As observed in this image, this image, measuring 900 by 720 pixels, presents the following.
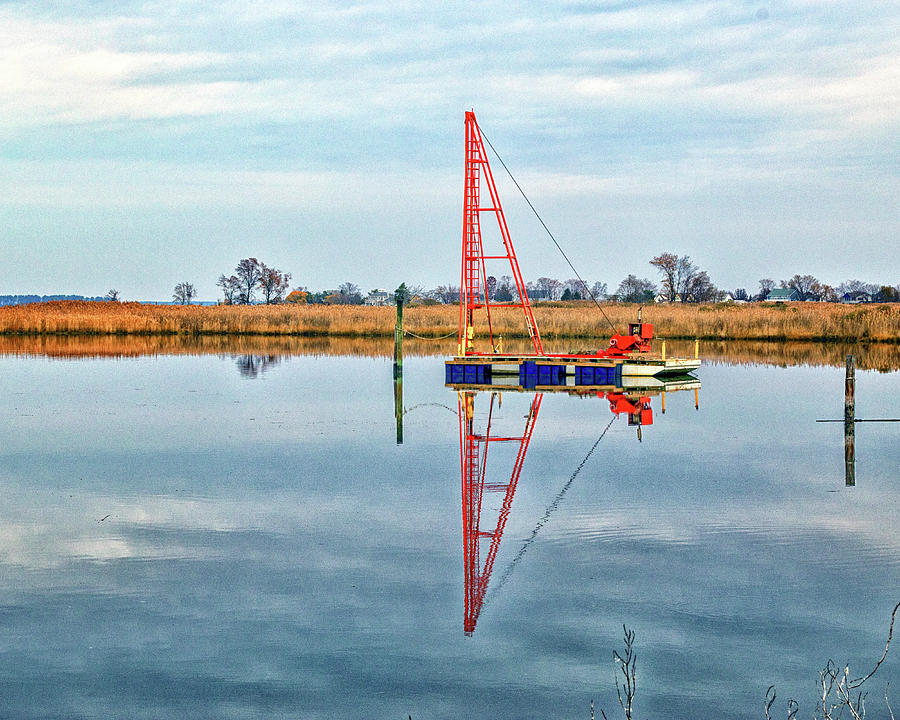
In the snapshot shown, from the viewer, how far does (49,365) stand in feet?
122

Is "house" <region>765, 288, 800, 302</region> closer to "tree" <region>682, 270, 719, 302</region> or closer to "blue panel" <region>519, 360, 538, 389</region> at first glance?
"tree" <region>682, 270, 719, 302</region>

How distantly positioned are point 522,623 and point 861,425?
15089 mm

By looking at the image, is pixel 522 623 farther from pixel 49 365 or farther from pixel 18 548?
pixel 49 365

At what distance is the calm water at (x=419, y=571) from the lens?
7523mm

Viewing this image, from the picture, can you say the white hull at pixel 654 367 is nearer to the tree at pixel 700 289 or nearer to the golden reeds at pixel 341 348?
the golden reeds at pixel 341 348

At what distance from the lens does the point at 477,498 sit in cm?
1408

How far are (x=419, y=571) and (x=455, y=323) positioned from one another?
45.3m

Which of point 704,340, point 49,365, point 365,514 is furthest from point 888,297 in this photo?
point 365,514

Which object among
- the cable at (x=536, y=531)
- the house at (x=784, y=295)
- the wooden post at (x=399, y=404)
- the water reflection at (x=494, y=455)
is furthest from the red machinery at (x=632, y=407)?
the house at (x=784, y=295)

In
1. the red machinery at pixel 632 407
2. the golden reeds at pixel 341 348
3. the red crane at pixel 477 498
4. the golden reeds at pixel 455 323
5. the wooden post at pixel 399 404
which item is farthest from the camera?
the golden reeds at pixel 455 323

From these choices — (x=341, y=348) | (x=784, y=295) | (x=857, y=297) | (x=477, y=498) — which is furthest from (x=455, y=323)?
(x=784, y=295)

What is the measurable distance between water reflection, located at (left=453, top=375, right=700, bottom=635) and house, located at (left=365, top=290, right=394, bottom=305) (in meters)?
116

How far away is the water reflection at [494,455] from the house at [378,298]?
381 feet

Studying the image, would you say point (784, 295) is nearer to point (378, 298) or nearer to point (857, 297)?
point (857, 297)
